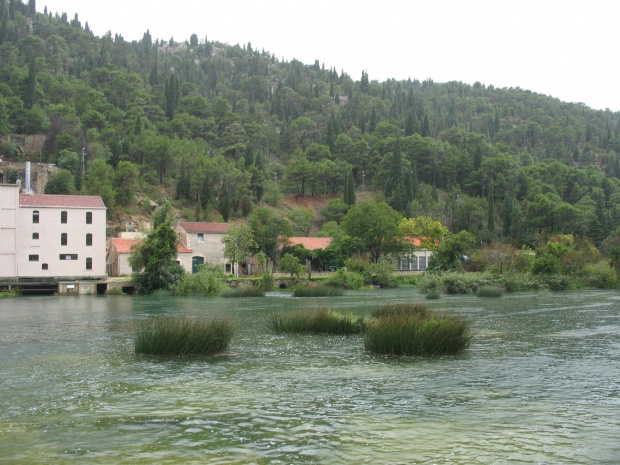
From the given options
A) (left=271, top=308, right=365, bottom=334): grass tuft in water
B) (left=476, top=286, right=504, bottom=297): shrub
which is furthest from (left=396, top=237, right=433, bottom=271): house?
(left=271, top=308, right=365, bottom=334): grass tuft in water

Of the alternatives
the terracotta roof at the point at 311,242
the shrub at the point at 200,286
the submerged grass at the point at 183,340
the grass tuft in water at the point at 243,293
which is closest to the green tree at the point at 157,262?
the shrub at the point at 200,286

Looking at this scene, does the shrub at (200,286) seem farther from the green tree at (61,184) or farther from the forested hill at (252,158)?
the green tree at (61,184)

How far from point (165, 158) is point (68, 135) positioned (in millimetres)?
16527

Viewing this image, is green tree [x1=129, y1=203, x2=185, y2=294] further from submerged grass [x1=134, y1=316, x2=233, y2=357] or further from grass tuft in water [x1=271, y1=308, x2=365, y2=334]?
submerged grass [x1=134, y1=316, x2=233, y2=357]

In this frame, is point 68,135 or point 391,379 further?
point 68,135

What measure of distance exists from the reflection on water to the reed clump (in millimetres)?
525

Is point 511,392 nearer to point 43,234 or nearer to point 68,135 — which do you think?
point 43,234

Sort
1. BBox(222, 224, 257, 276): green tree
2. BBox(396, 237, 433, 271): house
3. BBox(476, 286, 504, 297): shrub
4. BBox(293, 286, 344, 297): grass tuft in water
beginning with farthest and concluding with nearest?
BBox(396, 237, 433, 271): house, BBox(222, 224, 257, 276): green tree, BBox(293, 286, 344, 297): grass tuft in water, BBox(476, 286, 504, 297): shrub

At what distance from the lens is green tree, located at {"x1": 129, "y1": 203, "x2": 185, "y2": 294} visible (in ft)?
193

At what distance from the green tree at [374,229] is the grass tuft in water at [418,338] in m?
65.0

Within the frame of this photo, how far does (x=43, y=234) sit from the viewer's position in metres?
64.8

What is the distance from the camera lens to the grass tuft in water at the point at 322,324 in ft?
81.5

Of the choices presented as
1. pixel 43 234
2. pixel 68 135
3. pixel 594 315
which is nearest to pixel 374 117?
pixel 68 135

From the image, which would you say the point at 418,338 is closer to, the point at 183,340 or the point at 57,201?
the point at 183,340
